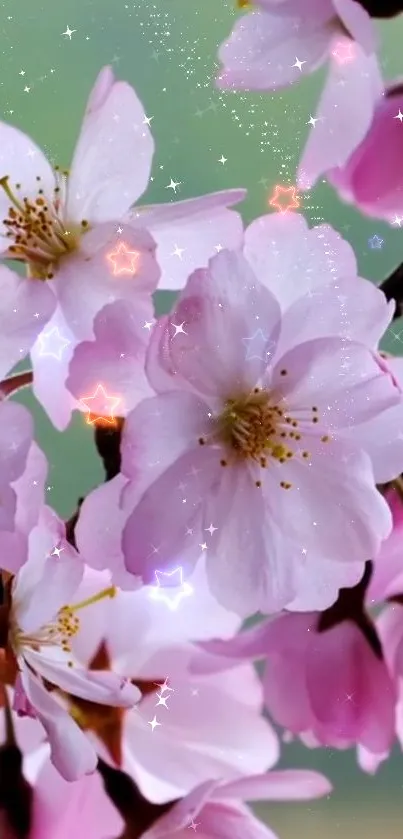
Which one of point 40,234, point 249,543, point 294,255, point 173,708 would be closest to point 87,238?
point 40,234

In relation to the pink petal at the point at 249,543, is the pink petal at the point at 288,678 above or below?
below

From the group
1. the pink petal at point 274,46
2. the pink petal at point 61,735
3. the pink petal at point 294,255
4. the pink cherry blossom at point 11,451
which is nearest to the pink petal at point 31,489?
the pink cherry blossom at point 11,451

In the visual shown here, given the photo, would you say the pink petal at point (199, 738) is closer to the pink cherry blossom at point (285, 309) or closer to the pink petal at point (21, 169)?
the pink cherry blossom at point (285, 309)

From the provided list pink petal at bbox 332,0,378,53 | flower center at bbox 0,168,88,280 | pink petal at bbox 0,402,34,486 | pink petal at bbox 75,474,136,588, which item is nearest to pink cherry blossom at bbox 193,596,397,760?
pink petal at bbox 75,474,136,588

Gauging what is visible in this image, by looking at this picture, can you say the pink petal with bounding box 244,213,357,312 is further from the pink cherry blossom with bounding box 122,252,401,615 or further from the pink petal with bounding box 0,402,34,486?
the pink petal with bounding box 0,402,34,486

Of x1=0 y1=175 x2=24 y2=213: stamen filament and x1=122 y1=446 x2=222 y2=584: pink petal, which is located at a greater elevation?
x1=0 y1=175 x2=24 y2=213: stamen filament

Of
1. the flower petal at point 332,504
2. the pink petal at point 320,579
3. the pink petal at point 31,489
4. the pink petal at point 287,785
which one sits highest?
the pink petal at point 31,489
